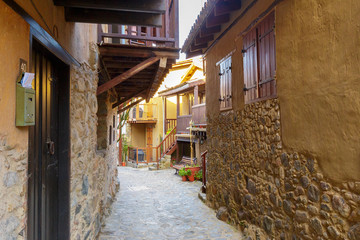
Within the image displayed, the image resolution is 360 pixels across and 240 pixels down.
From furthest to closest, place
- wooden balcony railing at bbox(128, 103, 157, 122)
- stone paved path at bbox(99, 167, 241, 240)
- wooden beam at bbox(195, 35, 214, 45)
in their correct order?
wooden balcony railing at bbox(128, 103, 157, 122) < wooden beam at bbox(195, 35, 214, 45) < stone paved path at bbox(99, 167, 241, 240)

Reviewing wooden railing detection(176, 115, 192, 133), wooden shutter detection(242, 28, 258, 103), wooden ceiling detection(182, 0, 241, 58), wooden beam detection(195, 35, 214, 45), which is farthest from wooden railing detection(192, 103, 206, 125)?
wooden shutter detection(242, 28, 258, 103)

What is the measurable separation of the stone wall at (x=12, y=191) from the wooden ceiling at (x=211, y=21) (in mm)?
3803

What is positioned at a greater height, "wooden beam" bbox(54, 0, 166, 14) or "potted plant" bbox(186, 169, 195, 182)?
"wooden beam" bbox(54, 0, 166, 14)

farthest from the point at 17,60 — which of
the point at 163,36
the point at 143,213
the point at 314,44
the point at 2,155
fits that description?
the point at 143,213

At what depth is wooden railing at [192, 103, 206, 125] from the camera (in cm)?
1084

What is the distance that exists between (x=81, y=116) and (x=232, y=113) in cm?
301

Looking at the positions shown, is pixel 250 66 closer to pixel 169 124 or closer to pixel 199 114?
pixel 199 114

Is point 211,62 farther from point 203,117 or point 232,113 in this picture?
point 203,117

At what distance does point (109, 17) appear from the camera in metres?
2.54

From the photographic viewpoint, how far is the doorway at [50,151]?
2.12 m

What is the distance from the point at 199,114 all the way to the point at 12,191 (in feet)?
32.9

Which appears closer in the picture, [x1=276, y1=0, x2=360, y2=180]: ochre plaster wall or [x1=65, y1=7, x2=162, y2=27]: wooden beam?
[x1=276, y1=0, x2=360, y2=180]: ochre plaster wall

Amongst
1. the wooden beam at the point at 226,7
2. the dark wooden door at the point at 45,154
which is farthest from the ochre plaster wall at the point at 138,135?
the dark wooden door at the point at 45,154

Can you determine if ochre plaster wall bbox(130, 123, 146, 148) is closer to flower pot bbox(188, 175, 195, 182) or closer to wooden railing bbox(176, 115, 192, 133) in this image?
wooden railing bbox(176, 115, 192, 133)
